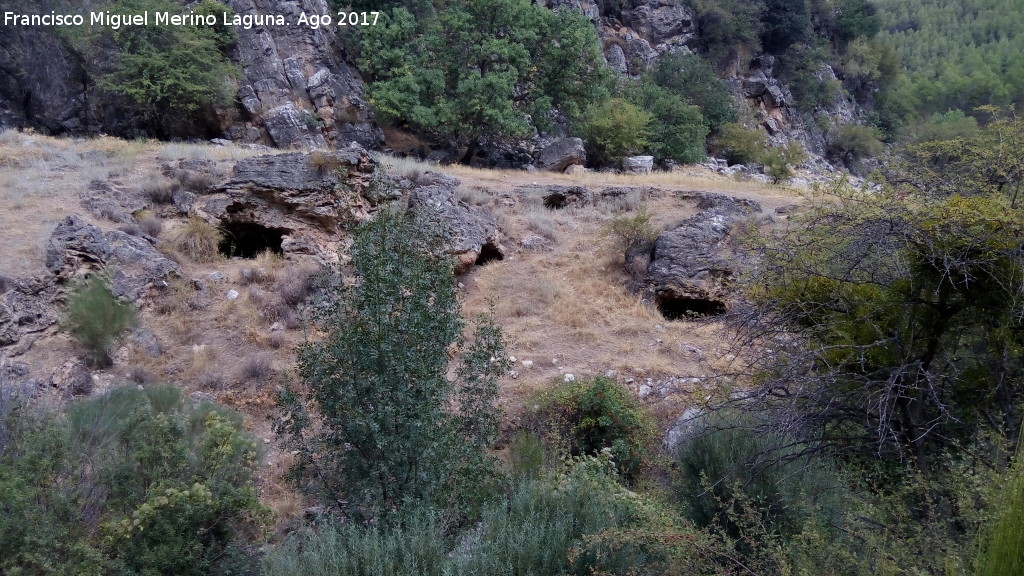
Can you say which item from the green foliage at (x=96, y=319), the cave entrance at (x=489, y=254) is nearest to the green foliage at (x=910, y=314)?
the green foliage at (x=96, y=319)

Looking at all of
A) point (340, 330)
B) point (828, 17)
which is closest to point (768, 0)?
point (828, 17)

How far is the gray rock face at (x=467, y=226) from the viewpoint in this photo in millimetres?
12320

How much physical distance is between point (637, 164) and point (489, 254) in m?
12.3

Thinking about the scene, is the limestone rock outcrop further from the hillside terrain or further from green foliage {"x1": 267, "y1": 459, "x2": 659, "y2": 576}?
green foliage {"x1": 267, "y1": 459, "x2": 659, "y2": 576}

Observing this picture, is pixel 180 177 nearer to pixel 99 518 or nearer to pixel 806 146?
pixel 99 518

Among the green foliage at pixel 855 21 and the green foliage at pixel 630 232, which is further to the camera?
the green foliage at pixel 855 21

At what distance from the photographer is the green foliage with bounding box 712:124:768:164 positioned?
30.7 metres

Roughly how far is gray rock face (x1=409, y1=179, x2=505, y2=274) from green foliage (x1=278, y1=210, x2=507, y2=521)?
23.8 ft

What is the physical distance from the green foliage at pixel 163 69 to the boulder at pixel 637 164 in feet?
50.1

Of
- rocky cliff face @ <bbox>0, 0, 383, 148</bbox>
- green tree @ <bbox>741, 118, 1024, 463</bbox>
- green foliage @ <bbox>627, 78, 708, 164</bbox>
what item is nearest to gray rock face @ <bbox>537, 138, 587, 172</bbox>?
green foliage @ <bbox>627, 78, 708, 164</bbox>

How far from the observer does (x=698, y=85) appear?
3350cm

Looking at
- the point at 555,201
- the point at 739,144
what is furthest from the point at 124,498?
the point at 739,144

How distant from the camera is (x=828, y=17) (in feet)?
150

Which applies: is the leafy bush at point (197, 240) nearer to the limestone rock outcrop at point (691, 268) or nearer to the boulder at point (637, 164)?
the limestone rock outcrop at point (691, 268)
